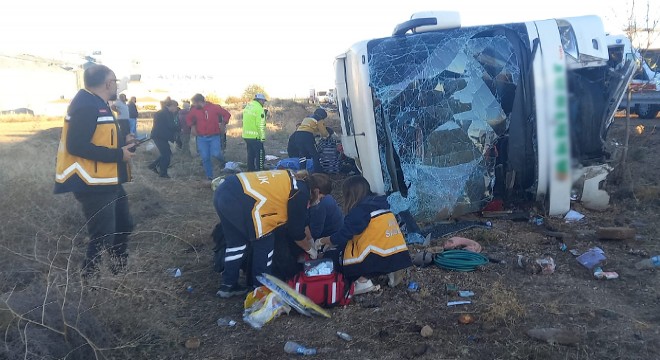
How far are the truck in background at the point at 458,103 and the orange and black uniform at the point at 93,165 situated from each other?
8.91 feet

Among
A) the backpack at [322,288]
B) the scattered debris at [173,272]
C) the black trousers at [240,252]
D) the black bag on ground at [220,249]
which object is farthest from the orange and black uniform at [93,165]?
the backpack at [322,288]

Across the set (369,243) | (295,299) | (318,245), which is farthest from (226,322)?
(369,243)

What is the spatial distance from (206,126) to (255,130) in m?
0.95

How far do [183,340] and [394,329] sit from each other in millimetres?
1501

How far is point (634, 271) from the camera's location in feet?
14.8

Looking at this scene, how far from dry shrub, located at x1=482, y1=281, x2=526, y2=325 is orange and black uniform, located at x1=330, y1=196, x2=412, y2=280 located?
777 mm

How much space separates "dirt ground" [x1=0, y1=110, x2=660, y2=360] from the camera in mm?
3283

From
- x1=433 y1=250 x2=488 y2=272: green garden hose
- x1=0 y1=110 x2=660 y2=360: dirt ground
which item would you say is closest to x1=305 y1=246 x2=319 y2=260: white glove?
x1=0 y1=110 x2=660 y2=360: dirt ground

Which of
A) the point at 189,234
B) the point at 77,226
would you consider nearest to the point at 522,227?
the point at 189,234

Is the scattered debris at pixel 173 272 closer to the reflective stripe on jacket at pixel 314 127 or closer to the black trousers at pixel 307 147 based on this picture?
the black trousers at pixel 307 147

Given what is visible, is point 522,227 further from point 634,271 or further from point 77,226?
point 77,226

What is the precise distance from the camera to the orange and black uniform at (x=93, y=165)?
13.2ft

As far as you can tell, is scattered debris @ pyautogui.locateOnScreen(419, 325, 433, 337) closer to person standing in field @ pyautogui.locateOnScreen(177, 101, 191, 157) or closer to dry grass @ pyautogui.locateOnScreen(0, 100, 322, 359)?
dry grass @ pyautogui.locateOnScreen(0, 100, 322, 359)

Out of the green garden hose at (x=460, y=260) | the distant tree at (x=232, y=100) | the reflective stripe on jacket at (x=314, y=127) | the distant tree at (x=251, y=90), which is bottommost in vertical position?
the green garden hose at (x=460, y=260)
